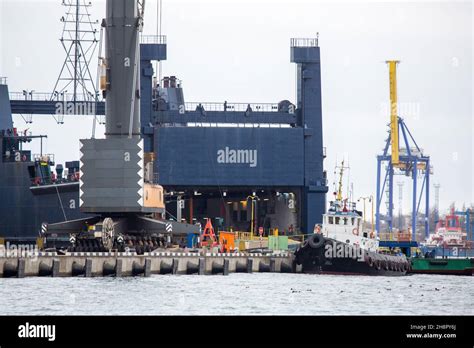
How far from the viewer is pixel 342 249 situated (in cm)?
9881

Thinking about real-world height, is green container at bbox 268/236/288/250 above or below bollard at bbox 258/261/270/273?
above

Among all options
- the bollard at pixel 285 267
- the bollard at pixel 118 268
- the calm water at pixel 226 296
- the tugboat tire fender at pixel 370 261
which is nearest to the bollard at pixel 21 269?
the calm water at pixel 226 296

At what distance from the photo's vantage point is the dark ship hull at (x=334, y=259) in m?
99.2

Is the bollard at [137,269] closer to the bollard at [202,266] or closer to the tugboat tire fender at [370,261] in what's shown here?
the bollard at [202,266]

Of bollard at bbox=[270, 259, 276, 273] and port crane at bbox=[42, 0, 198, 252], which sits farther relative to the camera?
bollard at bbox=[270, 259, 276, 273]

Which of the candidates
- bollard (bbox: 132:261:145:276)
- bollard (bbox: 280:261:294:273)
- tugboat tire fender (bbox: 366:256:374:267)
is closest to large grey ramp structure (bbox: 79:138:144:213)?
bollard (bbox: 132:261:145:276)

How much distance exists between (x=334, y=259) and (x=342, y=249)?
1.09 m

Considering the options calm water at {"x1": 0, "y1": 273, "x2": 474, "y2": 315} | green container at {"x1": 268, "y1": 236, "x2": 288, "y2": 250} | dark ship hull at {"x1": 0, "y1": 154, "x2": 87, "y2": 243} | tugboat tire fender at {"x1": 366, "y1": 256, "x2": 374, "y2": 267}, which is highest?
dark ship hull at {"x1": 0, "y1": 154, "x2": 87, "y2": 243}

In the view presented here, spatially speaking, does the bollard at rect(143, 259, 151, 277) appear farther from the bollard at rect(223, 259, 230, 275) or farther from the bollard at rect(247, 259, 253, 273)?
the bollard at rect(247, 259, 253, 273)

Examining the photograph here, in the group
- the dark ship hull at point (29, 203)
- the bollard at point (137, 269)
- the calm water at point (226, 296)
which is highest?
the dark ship hull at point (29, 203)

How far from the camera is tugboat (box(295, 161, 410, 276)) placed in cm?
9925

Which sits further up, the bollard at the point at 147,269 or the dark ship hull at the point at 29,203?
the dark ship hull at the point at 29,203
